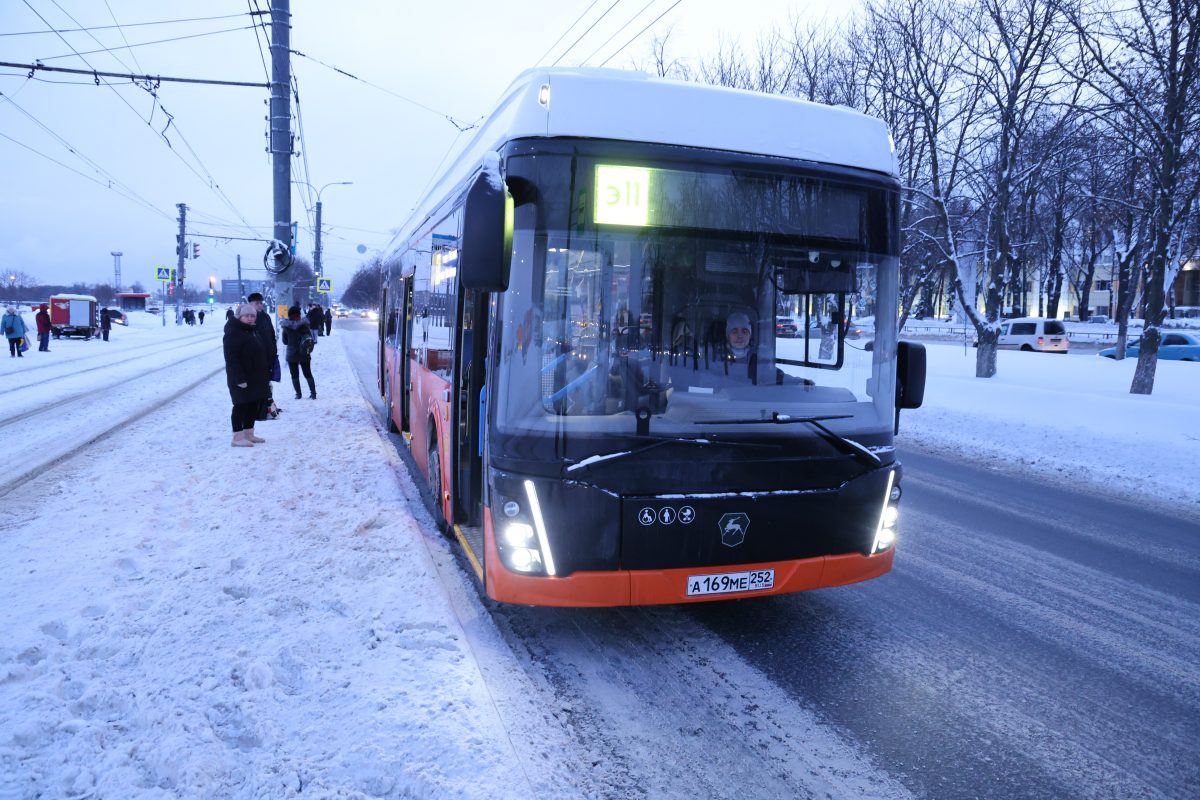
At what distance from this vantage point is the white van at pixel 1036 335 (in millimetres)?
38656

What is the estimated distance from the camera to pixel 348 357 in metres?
28.1

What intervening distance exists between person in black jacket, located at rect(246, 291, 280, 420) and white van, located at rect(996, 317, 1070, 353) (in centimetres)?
3528

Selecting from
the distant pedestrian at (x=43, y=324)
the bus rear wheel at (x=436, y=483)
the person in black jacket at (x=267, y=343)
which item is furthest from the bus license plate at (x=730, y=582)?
the distant pedestrian at (x=43, y=324)

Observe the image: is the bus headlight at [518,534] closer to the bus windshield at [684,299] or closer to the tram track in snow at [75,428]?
the bus windshield at [684,299]

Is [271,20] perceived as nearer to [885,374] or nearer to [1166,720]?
[885,374]

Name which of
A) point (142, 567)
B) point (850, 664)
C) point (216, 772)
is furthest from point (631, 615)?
point (142, 567)

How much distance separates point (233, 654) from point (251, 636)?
0.76ft

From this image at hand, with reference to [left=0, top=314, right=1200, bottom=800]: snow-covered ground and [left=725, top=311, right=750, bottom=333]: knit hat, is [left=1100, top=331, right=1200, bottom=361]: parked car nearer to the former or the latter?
[left=0, top=314, right=1200, bottom=800]: snow-covered ground

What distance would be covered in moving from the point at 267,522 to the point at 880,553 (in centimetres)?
462

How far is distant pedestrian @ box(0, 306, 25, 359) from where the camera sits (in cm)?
2470

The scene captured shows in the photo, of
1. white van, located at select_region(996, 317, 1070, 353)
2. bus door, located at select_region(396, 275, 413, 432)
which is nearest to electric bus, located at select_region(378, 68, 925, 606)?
bus door, located at select_region(396, 275, 413, 432)

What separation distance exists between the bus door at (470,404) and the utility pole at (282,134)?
32.9ft

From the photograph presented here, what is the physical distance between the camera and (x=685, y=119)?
405 cm

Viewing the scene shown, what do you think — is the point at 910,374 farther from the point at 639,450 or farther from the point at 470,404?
the point at 470,404
